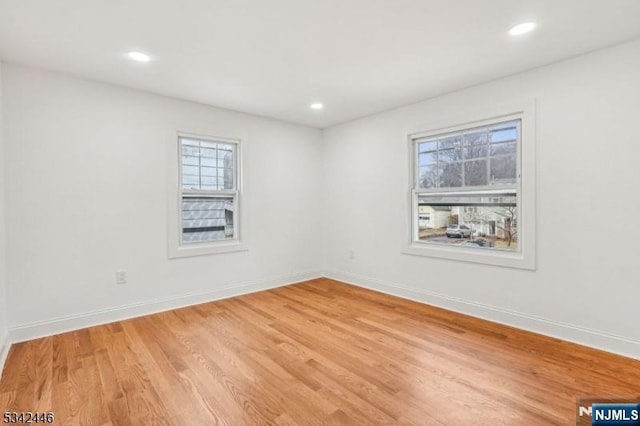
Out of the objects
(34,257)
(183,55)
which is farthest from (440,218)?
(34,257)

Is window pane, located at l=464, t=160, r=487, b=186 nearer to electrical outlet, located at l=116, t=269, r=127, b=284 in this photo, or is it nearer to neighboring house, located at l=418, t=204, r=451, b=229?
neighboring house, located at l=418, t=204, r=451, b=229

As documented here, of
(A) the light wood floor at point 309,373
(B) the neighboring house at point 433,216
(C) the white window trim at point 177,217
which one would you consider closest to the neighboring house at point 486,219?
(B) the neighboring house at point 433,216

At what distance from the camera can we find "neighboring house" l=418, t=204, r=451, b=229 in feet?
12.5

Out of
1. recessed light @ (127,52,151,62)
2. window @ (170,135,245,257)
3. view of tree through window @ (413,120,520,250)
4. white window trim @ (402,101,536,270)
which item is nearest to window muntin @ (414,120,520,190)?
view of tree through window @ (413,120,520,250)

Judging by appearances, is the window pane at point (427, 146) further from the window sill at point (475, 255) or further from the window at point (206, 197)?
the window at point (206, 197)

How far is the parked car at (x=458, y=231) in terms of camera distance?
3.60 m

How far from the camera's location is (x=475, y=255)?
133 inches

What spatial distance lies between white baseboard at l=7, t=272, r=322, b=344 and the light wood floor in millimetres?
139

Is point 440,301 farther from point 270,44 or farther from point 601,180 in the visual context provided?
point 270,44

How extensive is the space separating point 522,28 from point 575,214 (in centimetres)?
160

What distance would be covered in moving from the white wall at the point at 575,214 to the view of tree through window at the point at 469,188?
0.28 m

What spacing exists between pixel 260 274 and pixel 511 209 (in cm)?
323

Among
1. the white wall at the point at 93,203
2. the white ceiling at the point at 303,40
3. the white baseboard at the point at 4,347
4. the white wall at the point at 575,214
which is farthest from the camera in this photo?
the white wall at the point at 93,203

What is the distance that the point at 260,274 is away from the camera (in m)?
4.48
